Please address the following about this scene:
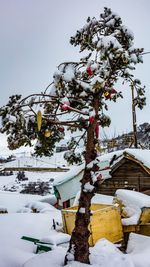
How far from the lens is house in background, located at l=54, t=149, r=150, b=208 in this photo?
1662 cm

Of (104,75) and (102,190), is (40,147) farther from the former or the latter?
(102,190)

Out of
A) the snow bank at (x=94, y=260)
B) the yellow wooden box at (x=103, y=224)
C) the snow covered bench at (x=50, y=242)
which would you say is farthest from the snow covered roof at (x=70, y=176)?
the snow bank at (x=94, y=260)

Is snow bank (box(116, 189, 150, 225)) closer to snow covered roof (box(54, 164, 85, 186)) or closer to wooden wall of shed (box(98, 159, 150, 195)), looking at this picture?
wooden wall of shed (box(98, 159, 150, 195))

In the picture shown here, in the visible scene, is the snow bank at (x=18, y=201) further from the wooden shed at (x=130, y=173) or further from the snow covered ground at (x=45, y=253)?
the wooden shed at (x=130, y=173)

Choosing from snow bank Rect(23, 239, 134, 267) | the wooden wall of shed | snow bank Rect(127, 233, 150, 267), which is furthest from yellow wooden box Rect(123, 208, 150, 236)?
snow bank Rect(23, 239, 134, 267)

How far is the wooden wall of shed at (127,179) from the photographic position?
1681 centimetres

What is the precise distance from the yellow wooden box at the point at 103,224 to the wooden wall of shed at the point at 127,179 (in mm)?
4670

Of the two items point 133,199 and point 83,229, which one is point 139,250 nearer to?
point 133,199

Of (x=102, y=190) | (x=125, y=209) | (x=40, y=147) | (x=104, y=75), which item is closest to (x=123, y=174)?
(x=102, y=190)

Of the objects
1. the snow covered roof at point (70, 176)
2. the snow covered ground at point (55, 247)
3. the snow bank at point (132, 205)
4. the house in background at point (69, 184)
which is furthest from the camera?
the house in background at point (69, 184)

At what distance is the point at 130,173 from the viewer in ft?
57.2

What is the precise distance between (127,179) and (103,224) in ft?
19.4

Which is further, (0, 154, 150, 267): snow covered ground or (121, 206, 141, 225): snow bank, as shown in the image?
(121, 206, 141, 225): snow bank

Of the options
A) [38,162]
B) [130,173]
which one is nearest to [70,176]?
[130,173]
